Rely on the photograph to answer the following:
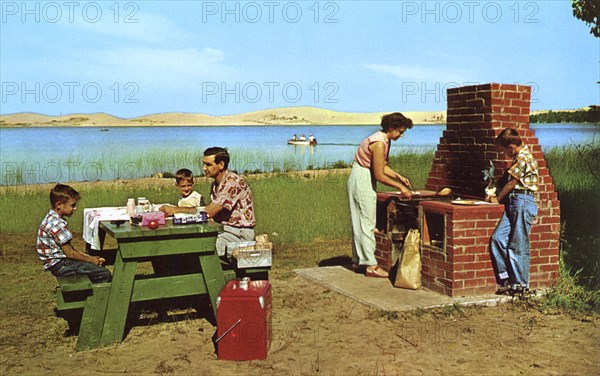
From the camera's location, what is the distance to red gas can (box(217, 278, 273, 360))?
5289mm

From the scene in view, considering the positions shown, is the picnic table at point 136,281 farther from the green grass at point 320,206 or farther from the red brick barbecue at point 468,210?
the green grass at point 320,206

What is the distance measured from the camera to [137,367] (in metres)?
5.21

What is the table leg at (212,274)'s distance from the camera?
590 centimetres

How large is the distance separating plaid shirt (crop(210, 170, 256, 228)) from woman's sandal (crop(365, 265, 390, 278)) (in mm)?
1886

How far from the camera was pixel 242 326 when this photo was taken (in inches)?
210

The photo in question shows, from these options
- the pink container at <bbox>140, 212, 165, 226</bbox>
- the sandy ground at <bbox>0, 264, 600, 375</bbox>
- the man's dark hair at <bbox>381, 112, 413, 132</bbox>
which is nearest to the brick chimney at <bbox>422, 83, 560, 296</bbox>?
the sandy ground at <bbox>0, 264, 600, 375</bbox>

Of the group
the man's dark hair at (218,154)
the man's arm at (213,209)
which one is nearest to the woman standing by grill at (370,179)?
the man's dark hair at (218,154)

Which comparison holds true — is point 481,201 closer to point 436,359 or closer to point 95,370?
point 436,359

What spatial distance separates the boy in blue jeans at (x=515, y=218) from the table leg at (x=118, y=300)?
12.5 feet

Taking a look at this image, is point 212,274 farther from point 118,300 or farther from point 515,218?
point 515,218

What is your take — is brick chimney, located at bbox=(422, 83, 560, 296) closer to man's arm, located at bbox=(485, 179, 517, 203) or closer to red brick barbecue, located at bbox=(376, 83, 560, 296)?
red brick barbecue, located at bbox=(376, 83, 560, 296)

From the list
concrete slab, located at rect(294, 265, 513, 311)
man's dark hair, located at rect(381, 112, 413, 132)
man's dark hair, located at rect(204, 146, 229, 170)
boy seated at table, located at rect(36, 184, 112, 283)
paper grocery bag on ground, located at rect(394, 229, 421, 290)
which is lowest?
concrete slab, located at rect(294, 265, 513, 311)

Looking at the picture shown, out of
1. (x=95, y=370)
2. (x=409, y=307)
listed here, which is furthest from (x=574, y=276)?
(x=95, y=370)

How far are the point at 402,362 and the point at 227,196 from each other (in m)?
2.48
